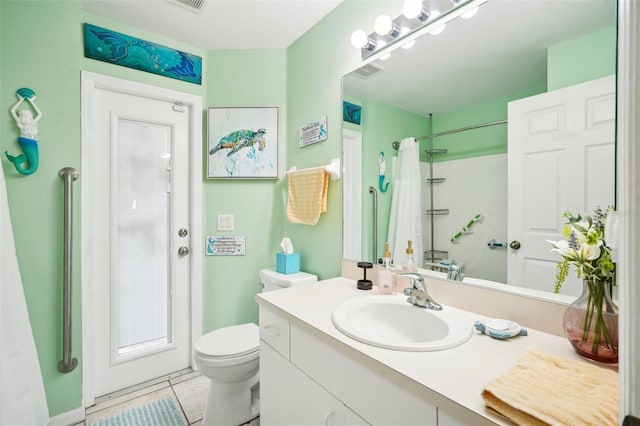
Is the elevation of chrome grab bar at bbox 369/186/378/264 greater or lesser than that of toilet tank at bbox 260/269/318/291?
greater

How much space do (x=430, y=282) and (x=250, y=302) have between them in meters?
1.46

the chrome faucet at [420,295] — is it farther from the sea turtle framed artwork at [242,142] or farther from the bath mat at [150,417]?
the bath mat at [150,417]

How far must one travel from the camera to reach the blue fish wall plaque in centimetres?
172

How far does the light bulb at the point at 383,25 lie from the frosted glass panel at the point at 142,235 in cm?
151

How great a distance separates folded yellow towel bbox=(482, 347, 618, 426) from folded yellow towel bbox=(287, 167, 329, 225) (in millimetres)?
1244

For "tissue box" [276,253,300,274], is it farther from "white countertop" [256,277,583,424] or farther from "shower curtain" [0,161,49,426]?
"shower curtain" [0,161,49,426]

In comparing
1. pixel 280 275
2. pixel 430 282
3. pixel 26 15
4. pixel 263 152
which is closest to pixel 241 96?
pixel 263 152

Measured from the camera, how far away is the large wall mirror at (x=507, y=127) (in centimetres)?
87

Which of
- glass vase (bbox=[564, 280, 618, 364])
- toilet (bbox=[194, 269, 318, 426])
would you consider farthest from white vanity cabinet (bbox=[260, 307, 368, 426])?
glass vase (bbox=[564, 280, 618, 364])

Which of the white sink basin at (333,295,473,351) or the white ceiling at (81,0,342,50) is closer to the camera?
the white sink basin at (333,295,473,351)

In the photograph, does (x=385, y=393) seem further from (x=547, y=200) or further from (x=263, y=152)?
(x=263, y=152)

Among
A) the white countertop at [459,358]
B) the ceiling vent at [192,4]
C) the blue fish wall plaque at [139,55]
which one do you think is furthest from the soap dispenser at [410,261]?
the blue fish wall plaque at [139,55]

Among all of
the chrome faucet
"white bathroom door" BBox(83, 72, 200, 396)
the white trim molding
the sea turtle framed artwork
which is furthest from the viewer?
the sea turtle framed artwork

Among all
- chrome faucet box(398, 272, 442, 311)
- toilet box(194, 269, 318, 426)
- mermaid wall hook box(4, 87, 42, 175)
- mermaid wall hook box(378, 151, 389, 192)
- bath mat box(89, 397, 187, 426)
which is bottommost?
bath mat box(89, 397, 187, 426)
